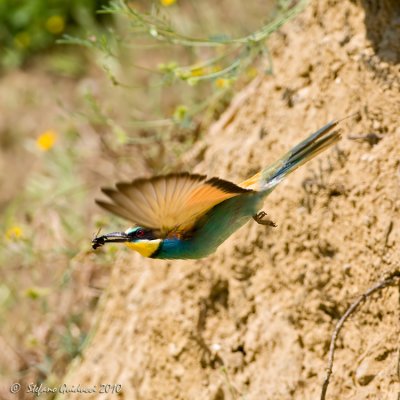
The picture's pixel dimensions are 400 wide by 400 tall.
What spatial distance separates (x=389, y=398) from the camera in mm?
2053

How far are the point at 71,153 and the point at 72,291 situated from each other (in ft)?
2.98

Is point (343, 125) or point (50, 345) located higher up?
point (343, 125)

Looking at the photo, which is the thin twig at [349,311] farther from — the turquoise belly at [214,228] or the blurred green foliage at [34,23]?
the blurred green foliage at [34,23]

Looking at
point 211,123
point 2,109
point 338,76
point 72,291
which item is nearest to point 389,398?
point 338,76

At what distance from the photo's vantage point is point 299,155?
2.16 metres

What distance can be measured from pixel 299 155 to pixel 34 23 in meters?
3.85

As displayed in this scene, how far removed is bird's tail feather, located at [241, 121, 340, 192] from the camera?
6.96 feet

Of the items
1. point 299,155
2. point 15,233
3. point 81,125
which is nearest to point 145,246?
point 299,155

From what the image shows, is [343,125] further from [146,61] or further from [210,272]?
[146,61]

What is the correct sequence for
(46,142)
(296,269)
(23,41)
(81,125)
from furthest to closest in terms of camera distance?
(23,41) < (81,125) < (46,142) < (296,269)

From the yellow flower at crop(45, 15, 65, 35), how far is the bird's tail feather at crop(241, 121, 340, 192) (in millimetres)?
3561

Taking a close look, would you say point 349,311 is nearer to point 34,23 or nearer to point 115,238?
point 115,238

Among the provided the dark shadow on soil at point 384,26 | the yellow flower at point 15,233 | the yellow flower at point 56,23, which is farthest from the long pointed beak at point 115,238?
the yellow flower at point 56,23

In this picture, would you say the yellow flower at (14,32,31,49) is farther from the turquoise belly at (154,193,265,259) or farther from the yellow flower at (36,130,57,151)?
the turquoise belly at (154,193,265,259)
